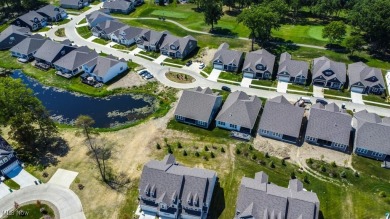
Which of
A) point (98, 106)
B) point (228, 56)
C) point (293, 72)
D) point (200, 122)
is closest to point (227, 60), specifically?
point (228, 56)

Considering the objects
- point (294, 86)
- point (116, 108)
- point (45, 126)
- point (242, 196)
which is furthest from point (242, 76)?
point (45, 126)

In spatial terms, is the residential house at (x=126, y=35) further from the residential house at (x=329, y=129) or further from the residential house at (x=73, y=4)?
the residential house at (x=329, y=129)

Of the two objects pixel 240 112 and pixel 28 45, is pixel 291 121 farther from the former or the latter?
pixel 28 45

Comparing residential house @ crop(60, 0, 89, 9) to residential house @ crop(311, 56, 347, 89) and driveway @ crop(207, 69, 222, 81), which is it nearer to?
driveway @ crop(207, 69, 222, 81)

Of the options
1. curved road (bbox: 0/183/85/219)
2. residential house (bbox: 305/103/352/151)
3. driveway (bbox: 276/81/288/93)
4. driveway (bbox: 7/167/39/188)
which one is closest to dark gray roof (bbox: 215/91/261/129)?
residential house (bbox: 305/103/352/151)

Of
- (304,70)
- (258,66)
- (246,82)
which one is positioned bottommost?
(246,82)

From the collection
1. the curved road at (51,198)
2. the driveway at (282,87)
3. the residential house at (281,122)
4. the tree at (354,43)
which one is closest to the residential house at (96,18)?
the driveway at (282,87)
